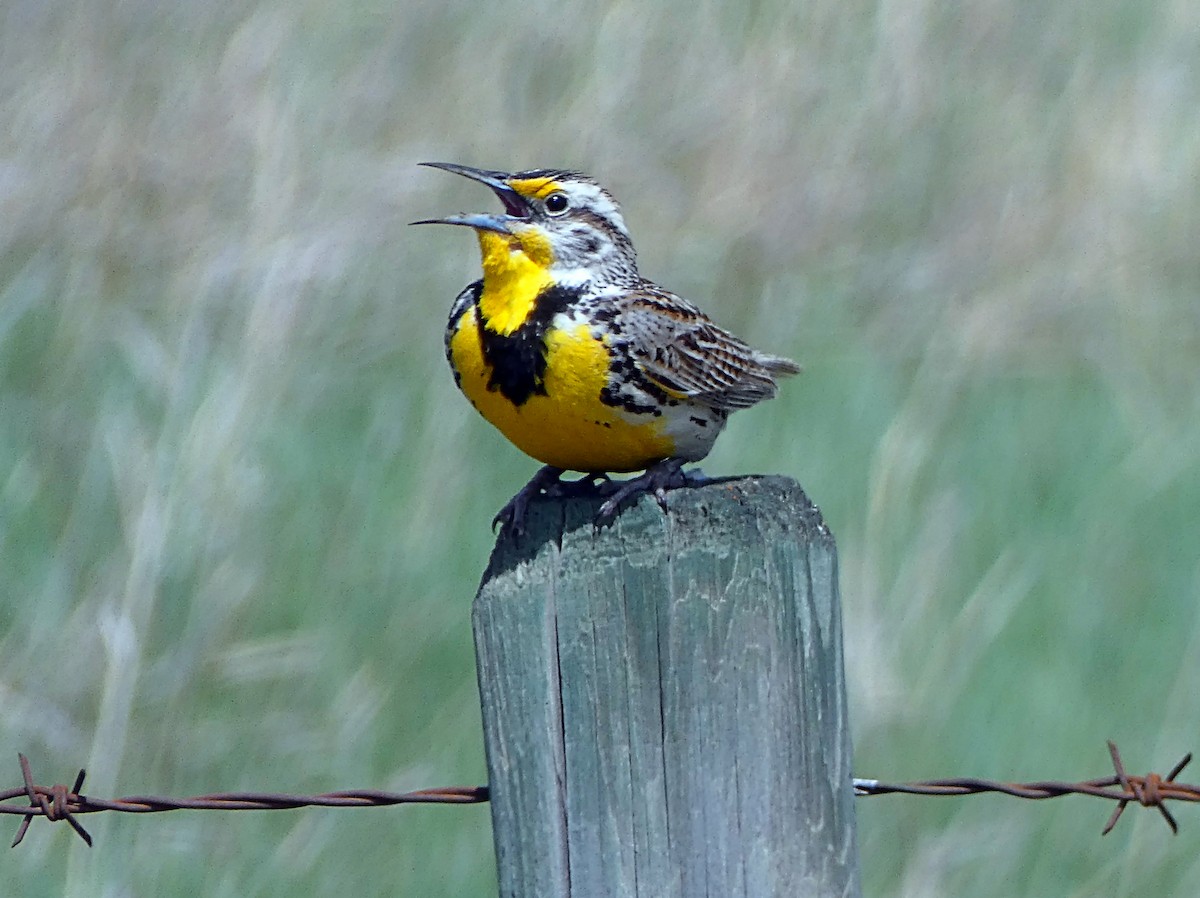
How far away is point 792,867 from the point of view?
195cm

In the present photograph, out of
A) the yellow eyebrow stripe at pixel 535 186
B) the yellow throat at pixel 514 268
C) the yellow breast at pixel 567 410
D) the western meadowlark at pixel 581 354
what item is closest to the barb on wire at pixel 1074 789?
the western meadowlark at pixel 581 354

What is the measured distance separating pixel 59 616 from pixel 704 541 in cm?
200

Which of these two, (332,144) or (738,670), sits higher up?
(332,144)

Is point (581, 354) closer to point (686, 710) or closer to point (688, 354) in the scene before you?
point (688, 354)

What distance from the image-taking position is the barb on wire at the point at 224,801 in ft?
7.54

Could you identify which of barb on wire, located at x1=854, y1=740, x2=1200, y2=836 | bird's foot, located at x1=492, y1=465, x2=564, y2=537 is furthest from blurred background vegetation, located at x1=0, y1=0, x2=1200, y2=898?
barb on wire, located at x1=854, y1=740, x2=1200, y2=836

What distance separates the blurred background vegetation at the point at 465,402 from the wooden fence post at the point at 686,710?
1367 millimetres

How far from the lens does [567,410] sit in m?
2.83

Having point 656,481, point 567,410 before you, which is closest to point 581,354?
point 567,410

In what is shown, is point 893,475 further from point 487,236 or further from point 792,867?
point 792,867

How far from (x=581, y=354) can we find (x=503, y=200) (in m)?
0.56

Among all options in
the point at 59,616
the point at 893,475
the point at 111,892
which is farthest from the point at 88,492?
the point at 893,475

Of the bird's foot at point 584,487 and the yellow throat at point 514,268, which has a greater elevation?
the yellow throat at point 514,268

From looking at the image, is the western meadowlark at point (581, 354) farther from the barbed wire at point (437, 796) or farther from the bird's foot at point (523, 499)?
the barbed wire at point (437, 796)
